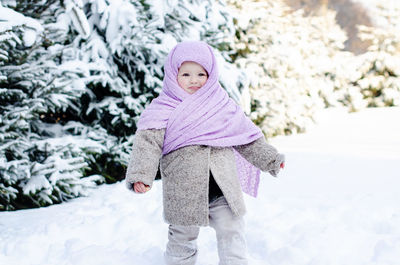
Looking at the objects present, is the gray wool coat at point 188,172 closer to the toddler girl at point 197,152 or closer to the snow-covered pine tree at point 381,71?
the toddler girl at point 197,152

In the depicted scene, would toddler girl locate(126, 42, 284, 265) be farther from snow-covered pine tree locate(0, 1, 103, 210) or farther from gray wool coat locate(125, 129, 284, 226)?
snow-covered pine tree locate(0, 1, 103, 210)

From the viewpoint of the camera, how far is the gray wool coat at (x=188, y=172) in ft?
7.39

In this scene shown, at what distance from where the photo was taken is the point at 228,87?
5711 mm

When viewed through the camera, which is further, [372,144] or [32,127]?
[372,144]

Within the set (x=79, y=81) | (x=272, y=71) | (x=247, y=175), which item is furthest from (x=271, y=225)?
(x=272, y=71)

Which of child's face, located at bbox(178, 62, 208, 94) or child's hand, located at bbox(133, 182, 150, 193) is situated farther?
child's face, located at bbox(178, 62, 208, 94)

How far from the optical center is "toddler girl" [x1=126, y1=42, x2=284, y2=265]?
2.27 metres

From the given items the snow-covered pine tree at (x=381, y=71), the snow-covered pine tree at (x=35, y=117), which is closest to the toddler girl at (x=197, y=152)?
the snow-covered pine tree at (x=35, y=117)

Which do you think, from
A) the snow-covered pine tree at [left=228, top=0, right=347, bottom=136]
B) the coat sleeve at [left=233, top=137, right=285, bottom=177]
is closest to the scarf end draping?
the coat sleeve at [left=233, top=137, right=285, bottom=177]

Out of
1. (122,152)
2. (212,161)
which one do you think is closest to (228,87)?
(122,152)

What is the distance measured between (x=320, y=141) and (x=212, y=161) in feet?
19.6

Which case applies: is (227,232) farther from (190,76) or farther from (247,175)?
(190,76)

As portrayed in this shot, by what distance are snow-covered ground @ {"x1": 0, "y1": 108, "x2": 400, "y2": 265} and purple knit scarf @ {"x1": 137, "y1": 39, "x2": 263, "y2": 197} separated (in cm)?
94

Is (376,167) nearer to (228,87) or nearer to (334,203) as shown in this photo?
(334,203)
